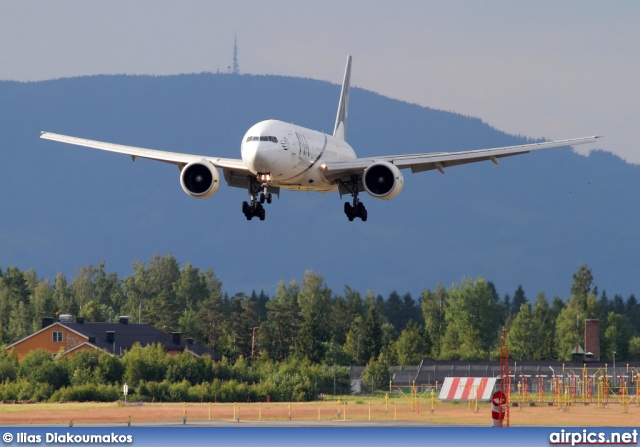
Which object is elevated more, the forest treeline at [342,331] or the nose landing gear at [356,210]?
the nose landing gear at [356,210]

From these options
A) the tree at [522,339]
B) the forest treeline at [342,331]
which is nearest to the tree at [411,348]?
the forest treeline at [342,331]

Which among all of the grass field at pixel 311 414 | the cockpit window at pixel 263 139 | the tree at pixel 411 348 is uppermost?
the cockpit window at pixel 263 139

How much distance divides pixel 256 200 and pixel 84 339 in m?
62.0

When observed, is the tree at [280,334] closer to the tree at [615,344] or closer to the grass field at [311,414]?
the tree at [615,344]

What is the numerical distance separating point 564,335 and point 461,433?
455 ft

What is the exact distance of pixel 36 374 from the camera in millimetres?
104500

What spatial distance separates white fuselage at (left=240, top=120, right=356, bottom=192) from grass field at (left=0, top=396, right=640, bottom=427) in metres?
17.6

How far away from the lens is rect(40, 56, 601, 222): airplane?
59.7m

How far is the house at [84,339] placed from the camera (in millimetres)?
122250

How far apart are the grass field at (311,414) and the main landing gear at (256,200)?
15.6 meters

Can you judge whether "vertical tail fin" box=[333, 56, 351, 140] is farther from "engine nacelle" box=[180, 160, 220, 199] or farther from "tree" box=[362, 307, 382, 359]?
"tree" box=[362, 307, 382, 359]

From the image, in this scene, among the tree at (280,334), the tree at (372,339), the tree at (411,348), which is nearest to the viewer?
the tree at (280,334)

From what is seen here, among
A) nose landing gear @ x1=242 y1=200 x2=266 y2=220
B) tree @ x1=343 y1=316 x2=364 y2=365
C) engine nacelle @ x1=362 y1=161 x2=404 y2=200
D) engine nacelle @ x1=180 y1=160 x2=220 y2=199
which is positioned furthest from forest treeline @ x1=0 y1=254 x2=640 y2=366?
engine nacelle @ x1=180 y1=160 x2=220 y2=199

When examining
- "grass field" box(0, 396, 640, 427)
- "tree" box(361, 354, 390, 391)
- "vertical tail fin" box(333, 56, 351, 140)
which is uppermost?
"vertical tail fin" box(333, 56, 351, 140)
